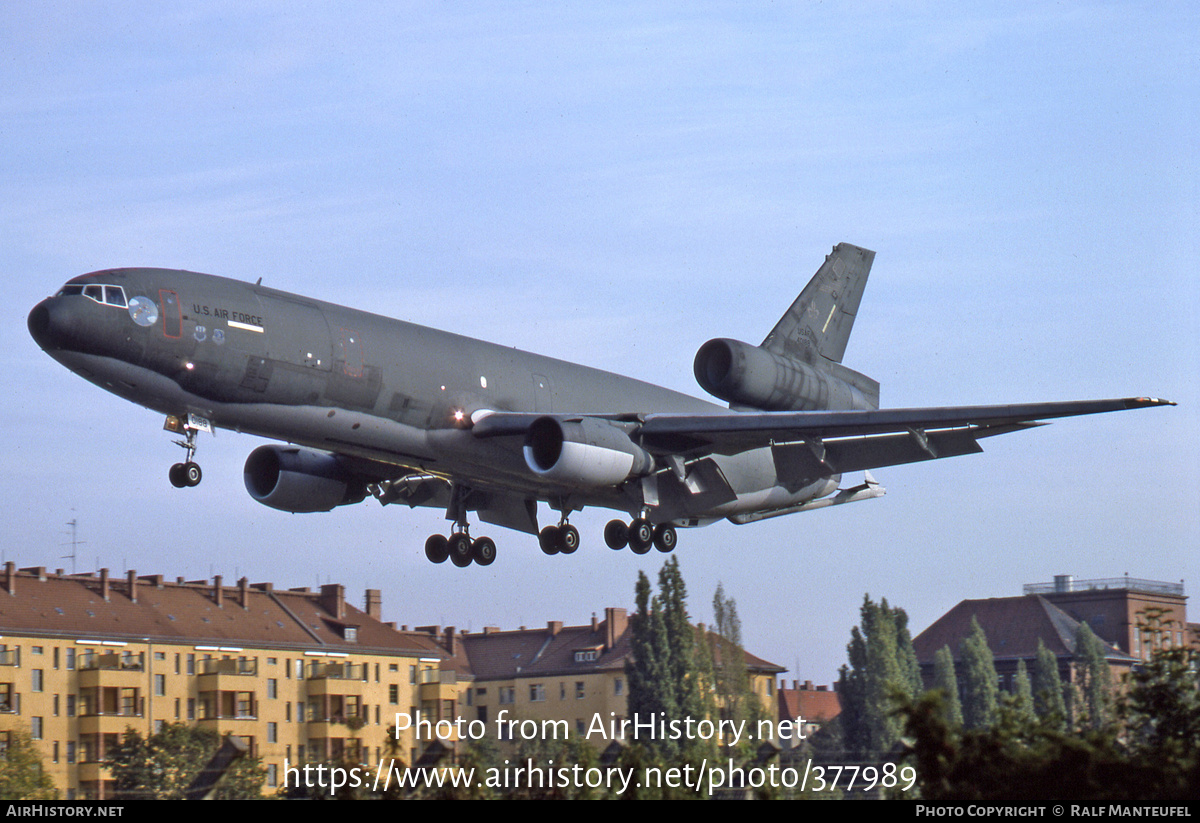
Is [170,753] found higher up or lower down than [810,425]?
lower down

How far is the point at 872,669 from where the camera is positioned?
9788 cm

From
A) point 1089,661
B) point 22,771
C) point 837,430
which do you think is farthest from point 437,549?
point 1089,661

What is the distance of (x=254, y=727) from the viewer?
8412 cm

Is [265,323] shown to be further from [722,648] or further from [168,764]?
[722,648]

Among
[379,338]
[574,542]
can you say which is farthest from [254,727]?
[379,338]

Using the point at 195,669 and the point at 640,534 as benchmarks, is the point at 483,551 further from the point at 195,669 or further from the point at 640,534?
the point at 195,669

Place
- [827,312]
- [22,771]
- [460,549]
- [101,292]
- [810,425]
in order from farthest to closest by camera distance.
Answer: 1. [22,771]
2. [827,312]
3. [460,549]
4. [810,425]
5. [101,292]

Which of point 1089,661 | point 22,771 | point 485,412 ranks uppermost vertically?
point 485,412

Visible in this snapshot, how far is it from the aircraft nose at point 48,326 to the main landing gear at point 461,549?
14.2 metres

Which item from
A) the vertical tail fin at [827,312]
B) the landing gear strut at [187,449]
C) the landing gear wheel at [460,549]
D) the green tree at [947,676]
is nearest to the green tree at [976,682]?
the green tree at [947,676]

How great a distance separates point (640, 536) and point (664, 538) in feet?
4.27

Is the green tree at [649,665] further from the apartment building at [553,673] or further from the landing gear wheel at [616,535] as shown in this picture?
the landing gear wheel at [616,535]

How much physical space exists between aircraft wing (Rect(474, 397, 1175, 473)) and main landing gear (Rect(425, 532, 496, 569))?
220 inches

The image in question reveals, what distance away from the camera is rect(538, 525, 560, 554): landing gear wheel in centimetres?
4156
